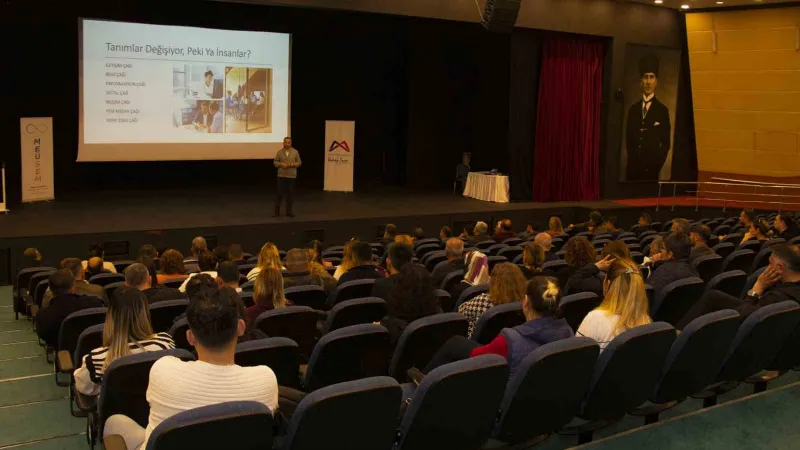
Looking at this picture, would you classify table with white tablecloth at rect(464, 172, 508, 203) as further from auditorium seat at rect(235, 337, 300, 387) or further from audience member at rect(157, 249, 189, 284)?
auditorium seat at rect(235, 337, 300, 387)

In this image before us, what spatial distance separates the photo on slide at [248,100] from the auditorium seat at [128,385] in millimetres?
10805

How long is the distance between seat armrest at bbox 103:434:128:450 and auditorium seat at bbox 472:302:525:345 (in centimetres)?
199

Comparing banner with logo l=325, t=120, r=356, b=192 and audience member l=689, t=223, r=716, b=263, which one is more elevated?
banner with logo l=325, t=120, r=356, b=192

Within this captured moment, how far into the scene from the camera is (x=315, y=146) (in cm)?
1733

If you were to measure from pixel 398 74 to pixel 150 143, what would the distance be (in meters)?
6.55

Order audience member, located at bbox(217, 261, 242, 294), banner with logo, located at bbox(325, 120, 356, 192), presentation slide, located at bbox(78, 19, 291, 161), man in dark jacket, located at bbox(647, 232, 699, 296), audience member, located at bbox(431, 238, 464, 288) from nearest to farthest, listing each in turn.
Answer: audience member, located at bbox(217, 261, 242, 294), man in dark jacket, located at bbox(647, 232, 699, 296), audience member, located at bbox(431, 238, 464, 288), presentation slide, located at bbox(78, 19, 291, 161), banner with logo, located at bbox(325, 120, 356, 192)

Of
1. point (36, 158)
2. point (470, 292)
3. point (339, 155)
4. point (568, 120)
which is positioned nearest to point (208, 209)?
point (36, 158)

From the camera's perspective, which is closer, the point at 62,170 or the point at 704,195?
the point at 62,170

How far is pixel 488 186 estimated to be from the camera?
1538cm

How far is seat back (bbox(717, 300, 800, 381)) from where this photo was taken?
12.6 feet

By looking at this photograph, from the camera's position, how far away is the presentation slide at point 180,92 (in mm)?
12492

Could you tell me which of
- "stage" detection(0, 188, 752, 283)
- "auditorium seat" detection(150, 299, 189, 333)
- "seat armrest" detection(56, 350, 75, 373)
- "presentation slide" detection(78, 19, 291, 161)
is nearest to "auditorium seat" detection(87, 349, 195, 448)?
"seat armrest" detection(56, 350, 75, 373)

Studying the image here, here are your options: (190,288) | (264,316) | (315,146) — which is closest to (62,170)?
(315,146)

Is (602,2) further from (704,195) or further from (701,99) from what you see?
(704,195)
